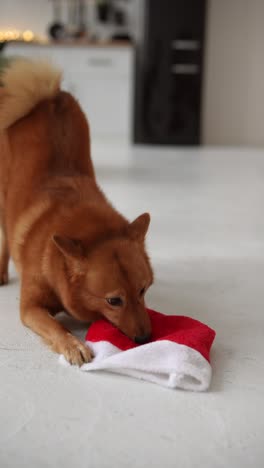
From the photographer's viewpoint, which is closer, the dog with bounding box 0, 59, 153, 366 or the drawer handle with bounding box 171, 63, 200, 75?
the dog with bounding box 0, 59, 153, 366

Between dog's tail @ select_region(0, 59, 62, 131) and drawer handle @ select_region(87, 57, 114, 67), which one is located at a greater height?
dog's tail @ select_region(0, 59, 62, 131)

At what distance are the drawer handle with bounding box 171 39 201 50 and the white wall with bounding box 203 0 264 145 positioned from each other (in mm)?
474

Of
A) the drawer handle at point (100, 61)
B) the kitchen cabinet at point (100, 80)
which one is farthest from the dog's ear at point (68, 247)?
the drawer handle at point (100, 61)

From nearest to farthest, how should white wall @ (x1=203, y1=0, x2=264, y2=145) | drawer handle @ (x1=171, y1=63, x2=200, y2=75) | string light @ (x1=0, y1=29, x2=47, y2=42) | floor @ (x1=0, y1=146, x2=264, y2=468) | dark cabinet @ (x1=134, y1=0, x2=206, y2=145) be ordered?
floor @ (x1=0, y1=146, x2=264, y2=468)
dark cabinet @ (x1=134, y1=0, x2=206, y2=145)
drawer handle @ (x1=171, y1=63, x2=200, y2=75)
white wall @ (x1=203, y1=0, x2=264, y2=145)
string light @ (x1=0, y1=29, x2=47, y2=42)

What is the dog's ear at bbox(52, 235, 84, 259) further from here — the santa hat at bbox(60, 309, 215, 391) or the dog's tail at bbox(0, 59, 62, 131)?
the dog's tail at bbox(0, 59, 62, 131)

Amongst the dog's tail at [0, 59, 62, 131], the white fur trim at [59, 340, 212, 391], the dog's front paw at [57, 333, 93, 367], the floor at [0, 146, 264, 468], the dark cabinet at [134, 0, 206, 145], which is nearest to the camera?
the floor at [0, 146, 264, 468]

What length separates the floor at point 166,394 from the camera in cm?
120

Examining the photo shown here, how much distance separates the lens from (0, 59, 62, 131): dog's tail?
79.5 inches

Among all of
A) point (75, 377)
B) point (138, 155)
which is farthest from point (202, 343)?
point (138, 155)

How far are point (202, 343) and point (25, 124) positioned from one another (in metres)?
0.95

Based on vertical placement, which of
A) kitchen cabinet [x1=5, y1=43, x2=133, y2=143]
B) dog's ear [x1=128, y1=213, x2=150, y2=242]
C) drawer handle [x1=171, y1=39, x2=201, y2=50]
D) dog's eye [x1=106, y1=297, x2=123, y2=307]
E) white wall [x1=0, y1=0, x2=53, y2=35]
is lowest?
kitchen cabinet [x1=5, y1=43, x2=133, y2=143]

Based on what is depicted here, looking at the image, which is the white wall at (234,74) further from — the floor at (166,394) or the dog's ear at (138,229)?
the dog's ear at (138,229)

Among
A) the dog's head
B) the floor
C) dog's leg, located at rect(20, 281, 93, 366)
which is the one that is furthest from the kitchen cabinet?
the dog's head

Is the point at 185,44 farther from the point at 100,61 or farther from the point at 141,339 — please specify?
the point at 141,339
